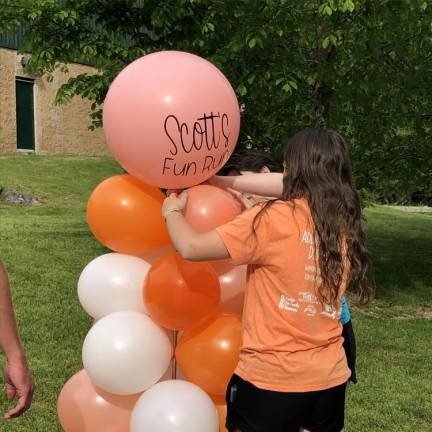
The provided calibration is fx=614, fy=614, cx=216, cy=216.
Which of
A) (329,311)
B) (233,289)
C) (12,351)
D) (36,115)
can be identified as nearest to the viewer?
(12,351)

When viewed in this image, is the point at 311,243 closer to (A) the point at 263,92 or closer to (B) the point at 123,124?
(B) the point at 123,124

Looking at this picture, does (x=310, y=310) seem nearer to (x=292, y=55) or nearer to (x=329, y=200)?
(x=329, y=200)

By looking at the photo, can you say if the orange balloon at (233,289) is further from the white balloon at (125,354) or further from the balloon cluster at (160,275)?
the white balloon at (125,354)

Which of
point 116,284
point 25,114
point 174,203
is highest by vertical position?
point 174,203

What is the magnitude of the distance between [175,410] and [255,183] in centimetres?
104

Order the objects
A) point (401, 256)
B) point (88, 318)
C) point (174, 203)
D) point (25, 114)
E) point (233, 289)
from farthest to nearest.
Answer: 1. point (25, 114)
2. point (401, 256)
3. point (88, 318)
4. point (233, 289)
5. point (174, 203)

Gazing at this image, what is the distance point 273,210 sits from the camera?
7.32 feet

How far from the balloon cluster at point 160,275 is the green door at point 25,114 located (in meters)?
19.2

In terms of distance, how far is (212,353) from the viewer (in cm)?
261

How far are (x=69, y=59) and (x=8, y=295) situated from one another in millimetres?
6350

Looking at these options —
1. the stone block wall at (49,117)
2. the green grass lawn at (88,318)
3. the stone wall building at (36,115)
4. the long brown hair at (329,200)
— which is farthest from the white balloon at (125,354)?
the stone block wall at (49,117)

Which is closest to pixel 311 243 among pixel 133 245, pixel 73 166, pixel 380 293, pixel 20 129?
pixel 133 245

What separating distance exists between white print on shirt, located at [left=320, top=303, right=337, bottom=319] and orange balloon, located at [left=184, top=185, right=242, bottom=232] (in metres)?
0.61

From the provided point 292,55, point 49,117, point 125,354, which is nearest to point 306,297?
point 125,354
